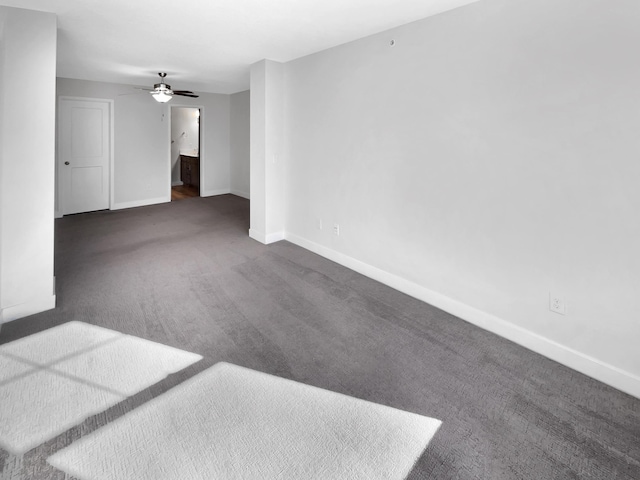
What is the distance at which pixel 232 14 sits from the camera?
9.73ft

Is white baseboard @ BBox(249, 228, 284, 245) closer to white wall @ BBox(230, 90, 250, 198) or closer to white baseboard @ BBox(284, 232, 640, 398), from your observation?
white baseboard @ BBox(284, 232, 640, 398)

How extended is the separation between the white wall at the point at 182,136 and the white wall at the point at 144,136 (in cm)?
192

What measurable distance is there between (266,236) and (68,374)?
9.62ft

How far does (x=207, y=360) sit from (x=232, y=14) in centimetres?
268

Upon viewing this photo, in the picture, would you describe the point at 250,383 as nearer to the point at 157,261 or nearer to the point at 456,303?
the point at 456,303

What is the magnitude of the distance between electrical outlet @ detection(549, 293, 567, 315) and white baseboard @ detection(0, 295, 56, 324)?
380 cm

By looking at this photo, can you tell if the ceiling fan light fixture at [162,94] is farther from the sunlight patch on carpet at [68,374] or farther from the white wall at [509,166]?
the sunlight patch on carpet at [68,374]

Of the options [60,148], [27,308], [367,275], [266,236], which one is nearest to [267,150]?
[266,236]

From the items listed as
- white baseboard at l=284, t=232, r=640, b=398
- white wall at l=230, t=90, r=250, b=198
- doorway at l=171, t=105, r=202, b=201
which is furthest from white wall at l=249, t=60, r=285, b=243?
doorway at l=171, t=105, r=202, b=201

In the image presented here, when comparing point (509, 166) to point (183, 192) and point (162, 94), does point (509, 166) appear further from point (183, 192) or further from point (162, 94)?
point (183, 192)

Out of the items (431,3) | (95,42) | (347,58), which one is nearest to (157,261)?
(95,42)

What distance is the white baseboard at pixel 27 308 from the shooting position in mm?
2783

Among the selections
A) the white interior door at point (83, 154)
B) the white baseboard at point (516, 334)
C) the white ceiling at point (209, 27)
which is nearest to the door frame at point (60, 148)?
the white interior door at point (83, 154)

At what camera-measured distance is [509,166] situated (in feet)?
8.46
